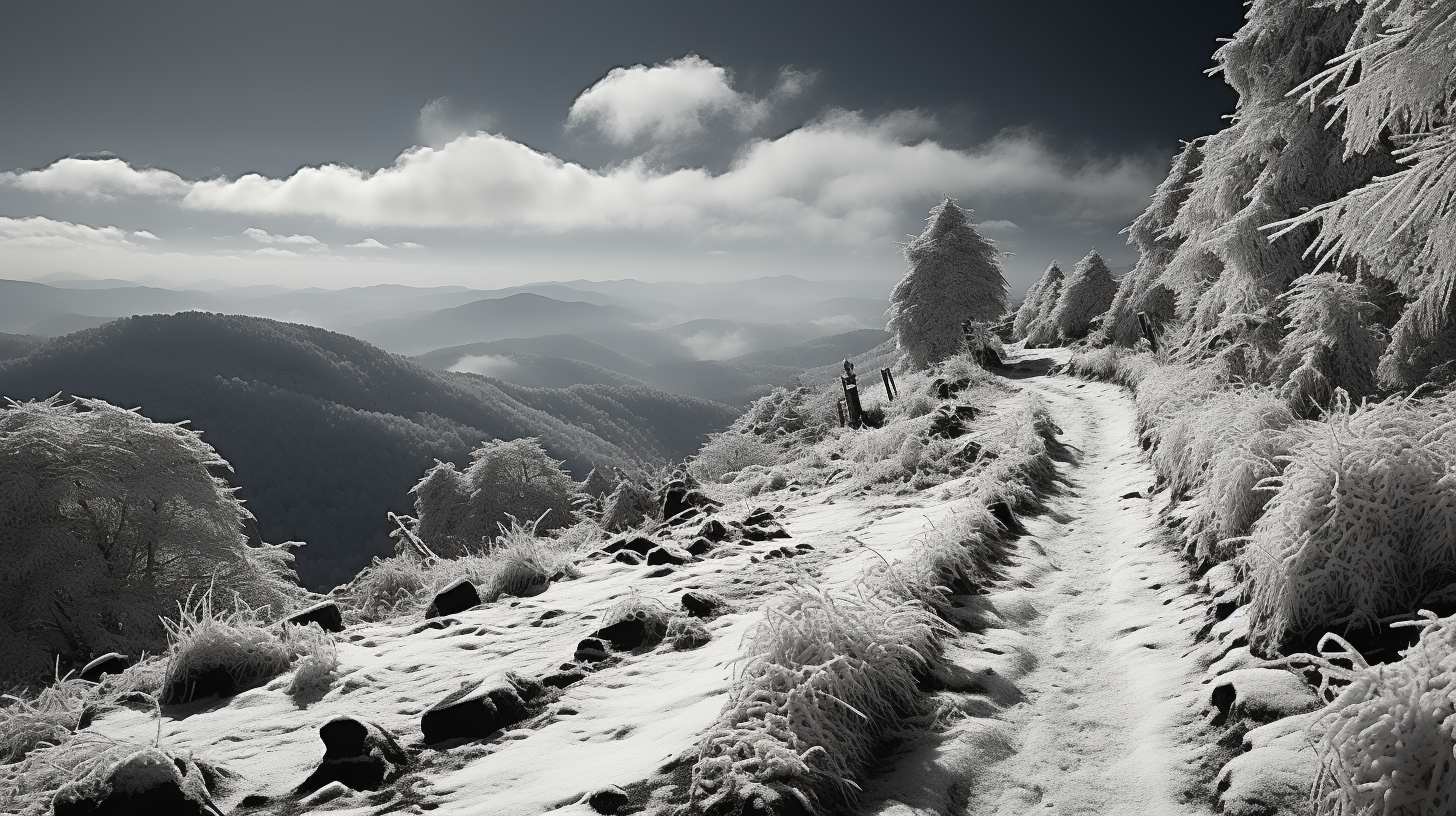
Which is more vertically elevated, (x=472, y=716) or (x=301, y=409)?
(x=301, y=409)

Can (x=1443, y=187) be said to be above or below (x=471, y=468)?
above

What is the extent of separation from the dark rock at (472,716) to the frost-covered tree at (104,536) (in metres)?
10.2

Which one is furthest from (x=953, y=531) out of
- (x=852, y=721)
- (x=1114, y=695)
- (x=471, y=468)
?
(x=471, y=468)

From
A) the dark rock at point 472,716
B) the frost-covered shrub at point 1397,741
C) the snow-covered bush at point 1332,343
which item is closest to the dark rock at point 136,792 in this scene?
the dark rock at point 472,716

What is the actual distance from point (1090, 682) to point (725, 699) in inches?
92.5

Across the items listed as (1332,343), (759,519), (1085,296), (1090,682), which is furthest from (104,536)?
(1085,296)

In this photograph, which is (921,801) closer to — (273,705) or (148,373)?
(273,705)

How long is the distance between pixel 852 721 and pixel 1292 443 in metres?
4.41

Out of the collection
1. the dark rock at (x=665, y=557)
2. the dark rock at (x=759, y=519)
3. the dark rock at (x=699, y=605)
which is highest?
the dark rock at (x=699, y=605)

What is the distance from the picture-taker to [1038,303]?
57.6 m

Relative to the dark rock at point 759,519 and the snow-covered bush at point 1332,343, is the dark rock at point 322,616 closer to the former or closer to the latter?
the dark rock at point 759,519

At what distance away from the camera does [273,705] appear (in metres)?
4.50

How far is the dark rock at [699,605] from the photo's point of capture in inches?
223

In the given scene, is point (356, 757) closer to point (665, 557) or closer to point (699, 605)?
point (699, 605)
